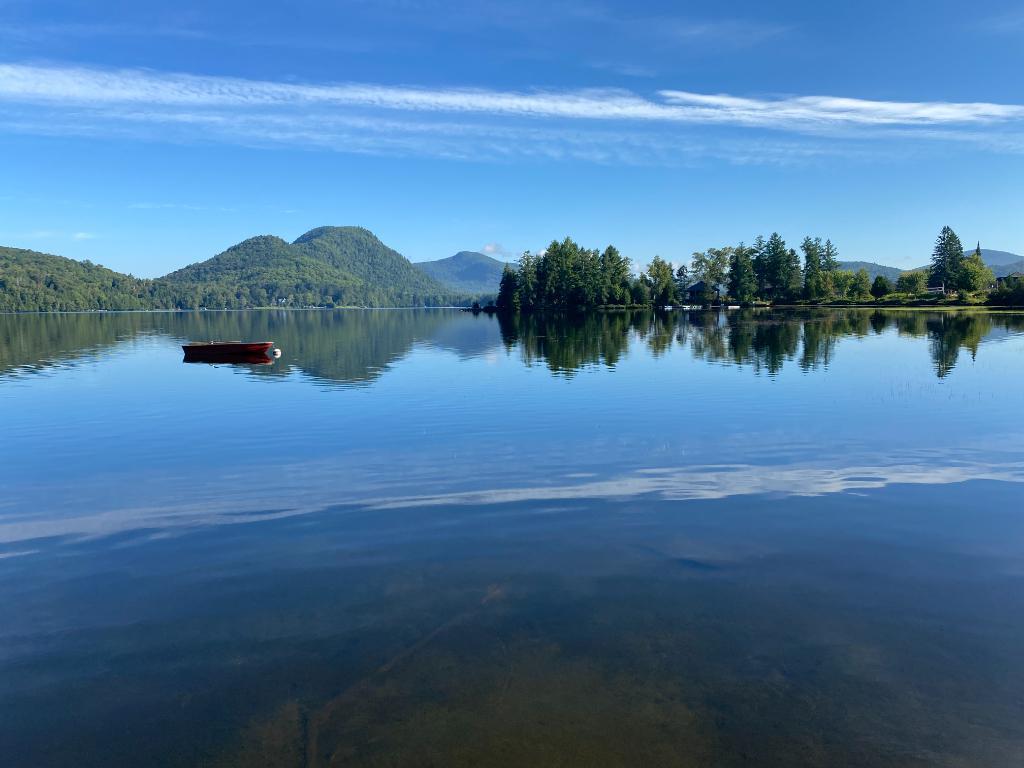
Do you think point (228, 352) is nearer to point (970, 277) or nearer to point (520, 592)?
point (520, 592)

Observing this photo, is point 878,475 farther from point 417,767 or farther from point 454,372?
point 454,372

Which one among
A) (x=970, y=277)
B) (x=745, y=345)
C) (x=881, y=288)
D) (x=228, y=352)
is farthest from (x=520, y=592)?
(x=970, y=277)

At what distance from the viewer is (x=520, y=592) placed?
12.7 metres

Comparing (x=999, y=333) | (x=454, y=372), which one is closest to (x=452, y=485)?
(x=454, y=372)

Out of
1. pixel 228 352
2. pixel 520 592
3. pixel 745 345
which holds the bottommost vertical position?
pixel 520 592

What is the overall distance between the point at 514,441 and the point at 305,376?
95.8 feet

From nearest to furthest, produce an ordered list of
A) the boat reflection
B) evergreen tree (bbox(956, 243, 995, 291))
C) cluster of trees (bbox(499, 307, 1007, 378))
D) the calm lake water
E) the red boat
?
the calm lake water, cluster of trees (bbox(499, 307, 1007, 378)), the boat reflection, the red boat, evergreen tree (bbox(956, 243, 995, 291))

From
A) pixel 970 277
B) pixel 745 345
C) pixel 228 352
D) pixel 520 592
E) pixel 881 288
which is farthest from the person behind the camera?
pixel 881 288

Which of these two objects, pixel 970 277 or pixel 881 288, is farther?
pixel 881 288

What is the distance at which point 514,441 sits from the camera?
87.1 feet

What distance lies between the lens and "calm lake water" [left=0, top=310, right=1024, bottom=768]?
8.73 meters

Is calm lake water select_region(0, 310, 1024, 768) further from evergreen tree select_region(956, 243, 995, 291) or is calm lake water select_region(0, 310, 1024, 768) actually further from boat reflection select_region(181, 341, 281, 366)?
evergreen tree select_region(956, 243, 995, 291)

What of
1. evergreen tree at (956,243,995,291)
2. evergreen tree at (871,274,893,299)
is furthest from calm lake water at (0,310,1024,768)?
evergreen tree at (956,243,995,291)

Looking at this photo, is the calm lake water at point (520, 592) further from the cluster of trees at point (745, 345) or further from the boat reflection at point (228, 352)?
the boat reflection at point (228, 352)
